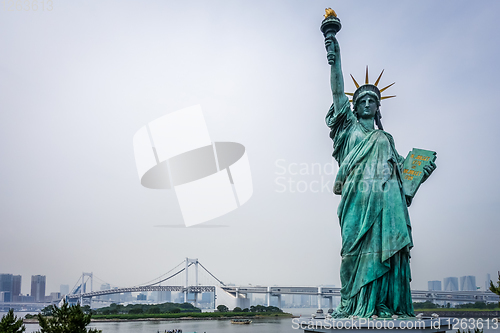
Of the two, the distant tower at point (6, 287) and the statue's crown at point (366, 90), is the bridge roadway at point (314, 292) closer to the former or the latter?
the distant tower at point (6, 287)

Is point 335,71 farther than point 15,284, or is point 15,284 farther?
point 15,284

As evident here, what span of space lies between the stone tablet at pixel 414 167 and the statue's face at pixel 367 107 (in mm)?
1794

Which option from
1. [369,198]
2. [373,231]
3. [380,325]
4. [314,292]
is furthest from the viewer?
[314,292]

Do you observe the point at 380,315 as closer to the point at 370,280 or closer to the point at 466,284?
the point at 370,280

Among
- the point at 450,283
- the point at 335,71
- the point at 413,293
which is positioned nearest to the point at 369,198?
the point at 335,71

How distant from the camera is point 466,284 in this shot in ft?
197

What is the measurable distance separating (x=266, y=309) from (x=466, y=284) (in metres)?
31.6

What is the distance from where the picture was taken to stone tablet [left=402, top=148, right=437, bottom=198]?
484 inches

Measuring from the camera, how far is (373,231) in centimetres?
1100

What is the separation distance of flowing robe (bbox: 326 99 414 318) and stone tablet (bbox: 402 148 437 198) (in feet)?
1.68

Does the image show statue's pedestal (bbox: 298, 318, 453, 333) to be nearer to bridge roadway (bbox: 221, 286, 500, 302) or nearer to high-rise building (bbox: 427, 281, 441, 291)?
bridge roadway (bbox: 221, 286, 500, 302)

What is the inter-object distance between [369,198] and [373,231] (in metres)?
0.91

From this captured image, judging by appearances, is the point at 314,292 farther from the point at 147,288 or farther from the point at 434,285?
the point at 147,288

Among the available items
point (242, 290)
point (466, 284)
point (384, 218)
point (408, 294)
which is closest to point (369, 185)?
point (384, 218)
